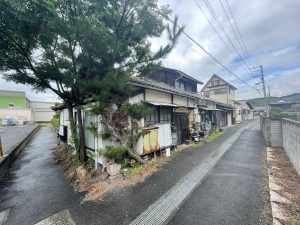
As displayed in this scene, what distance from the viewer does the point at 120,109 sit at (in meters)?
5.82

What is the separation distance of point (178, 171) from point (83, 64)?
18.7ft

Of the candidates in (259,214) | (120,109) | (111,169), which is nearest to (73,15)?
(120,109)

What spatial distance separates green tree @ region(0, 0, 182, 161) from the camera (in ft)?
16.3

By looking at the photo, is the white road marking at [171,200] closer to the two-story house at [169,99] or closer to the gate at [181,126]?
the two-story house at [169,99]

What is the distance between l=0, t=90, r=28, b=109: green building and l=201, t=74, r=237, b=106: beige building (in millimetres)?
43984

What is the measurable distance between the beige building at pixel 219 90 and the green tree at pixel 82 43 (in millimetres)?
29306

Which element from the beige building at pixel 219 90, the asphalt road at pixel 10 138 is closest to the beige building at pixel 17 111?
the asphalt road at pixel 10 138

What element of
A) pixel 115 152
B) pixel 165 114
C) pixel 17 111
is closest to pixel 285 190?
pixel 115 152

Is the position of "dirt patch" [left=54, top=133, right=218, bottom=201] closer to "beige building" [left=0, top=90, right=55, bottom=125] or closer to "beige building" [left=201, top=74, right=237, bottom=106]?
"beige building" [left=201, top=74, right=237, bottom=106]

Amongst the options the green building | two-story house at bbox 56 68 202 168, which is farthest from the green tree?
the green building

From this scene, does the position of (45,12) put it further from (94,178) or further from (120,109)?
(94,178)

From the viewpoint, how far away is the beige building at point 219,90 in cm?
3170

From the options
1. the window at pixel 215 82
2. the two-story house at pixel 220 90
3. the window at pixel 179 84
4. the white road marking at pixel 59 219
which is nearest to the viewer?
the white road marking at pixel 59 219

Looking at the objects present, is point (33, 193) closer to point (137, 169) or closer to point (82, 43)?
point (137, 169)
